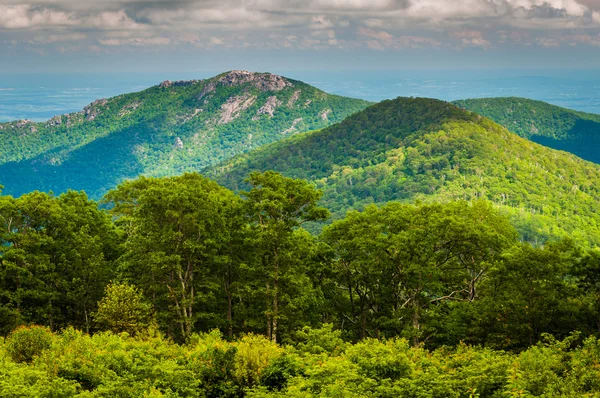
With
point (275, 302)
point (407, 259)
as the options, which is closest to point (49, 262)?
point (275, 302)

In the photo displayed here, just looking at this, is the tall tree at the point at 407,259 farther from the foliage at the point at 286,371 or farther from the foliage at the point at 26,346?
the foliage at the point at 26,346

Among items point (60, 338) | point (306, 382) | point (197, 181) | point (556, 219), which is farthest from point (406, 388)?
point (556, 219)

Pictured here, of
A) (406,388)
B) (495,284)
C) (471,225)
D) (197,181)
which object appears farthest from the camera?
(197,181)

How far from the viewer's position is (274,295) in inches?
1772

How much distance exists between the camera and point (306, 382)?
29969 millimetres

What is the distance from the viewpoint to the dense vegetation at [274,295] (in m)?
32.2

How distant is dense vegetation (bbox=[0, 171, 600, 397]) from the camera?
105ft

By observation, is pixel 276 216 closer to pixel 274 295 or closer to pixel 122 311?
pixel 274 295

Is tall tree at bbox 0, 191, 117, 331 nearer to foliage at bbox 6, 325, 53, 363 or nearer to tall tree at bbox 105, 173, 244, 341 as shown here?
tall tree at bbox 105, 173, 244, 341

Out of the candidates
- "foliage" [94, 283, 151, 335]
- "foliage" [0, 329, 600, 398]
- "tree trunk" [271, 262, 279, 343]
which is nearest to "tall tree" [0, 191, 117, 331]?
"foliage" [94, 283, 151, 335]

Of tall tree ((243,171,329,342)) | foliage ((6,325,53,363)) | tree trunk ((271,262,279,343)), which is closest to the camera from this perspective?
foliage ((6,325,53,363))

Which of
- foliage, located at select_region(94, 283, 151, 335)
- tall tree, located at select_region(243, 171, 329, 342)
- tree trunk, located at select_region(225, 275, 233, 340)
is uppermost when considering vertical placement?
tall tree, located at select_region(243, 171, 329, 342)

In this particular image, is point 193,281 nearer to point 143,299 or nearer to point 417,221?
point 143,299

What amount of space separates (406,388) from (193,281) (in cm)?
2466
